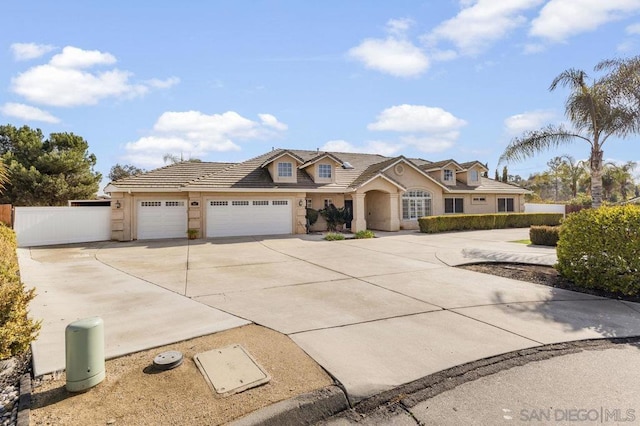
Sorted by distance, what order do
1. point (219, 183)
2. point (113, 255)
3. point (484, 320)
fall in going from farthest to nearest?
point (219, 183) < point (113, 255) < point (484, 320)

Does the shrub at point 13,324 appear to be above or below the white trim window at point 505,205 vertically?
below

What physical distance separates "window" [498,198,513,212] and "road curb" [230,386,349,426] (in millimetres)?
30889

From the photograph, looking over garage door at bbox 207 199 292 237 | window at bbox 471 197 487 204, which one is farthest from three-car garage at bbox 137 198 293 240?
window at bbox 471 197 487 204

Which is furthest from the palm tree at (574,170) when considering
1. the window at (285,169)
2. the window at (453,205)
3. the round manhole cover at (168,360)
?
the round manhole cover at (168,360)

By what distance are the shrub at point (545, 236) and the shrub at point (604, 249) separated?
9.11m

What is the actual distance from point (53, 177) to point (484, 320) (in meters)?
32.2

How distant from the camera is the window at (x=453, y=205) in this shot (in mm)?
27797

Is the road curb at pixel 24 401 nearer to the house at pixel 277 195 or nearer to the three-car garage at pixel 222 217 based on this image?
the house at pixel 277 195

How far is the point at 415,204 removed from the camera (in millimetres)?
25953

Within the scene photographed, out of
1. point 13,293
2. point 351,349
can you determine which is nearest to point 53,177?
point 13,293

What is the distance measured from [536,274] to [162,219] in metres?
17.9

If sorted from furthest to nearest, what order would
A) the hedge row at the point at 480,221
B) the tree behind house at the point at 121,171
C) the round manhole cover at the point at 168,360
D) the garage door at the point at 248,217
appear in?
the tree behind house at the point at 121,171 < the hedge row at the point at 480,221 < the garage door at the point at 248,217 < the round manhole cover at the point at 168,360

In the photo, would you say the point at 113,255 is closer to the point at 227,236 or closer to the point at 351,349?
the point at 227,236

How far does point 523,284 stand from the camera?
8.60 m
